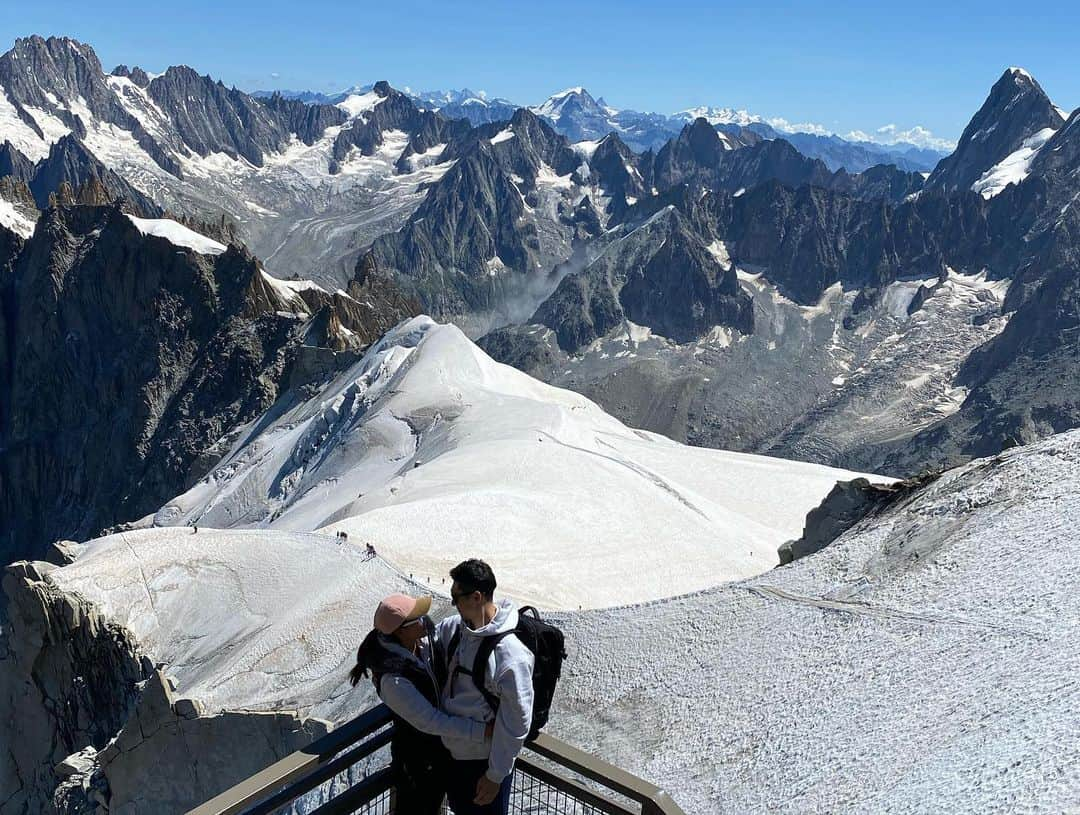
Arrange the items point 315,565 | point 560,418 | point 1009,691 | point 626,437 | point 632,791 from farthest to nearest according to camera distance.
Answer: point 626,437
point 560,418
point 315,565
point 1009,691
point 632,791

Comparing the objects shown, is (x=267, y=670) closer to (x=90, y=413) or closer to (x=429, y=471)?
(x=429, y=471)

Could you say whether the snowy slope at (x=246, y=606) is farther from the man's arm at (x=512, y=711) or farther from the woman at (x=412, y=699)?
the man's arm at (x=512, y=711)

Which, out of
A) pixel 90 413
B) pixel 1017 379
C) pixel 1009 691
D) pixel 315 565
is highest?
pixel 1017 379

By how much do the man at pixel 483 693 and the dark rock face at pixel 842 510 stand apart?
11.0m

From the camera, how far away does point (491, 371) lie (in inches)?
2248

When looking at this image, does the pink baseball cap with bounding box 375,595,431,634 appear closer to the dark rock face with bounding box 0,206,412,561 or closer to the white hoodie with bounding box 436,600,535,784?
the white hoodie with bounding box 436,600,535,784

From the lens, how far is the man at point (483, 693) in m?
6.35

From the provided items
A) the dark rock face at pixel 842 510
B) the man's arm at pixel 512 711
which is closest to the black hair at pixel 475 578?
the man's arm at pixel 512 711

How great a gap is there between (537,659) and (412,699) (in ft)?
3.23

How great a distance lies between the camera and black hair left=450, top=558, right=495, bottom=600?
657 centimetres

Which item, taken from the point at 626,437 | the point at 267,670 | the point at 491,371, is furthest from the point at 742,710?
the point at 491,371

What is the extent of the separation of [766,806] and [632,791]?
10.5ft

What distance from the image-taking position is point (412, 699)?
6445 millimetres

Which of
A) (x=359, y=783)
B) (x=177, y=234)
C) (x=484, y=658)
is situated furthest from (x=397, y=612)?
(x=177, y=234)
